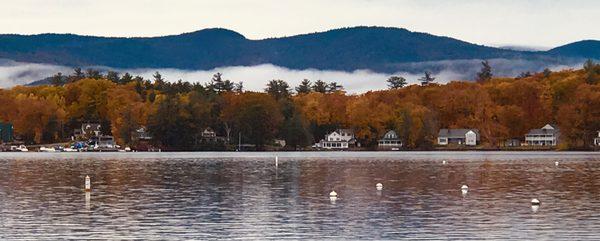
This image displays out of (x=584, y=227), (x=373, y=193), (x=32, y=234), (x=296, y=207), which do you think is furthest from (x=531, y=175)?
(x=32, y=234)

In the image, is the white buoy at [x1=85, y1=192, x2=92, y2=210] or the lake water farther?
the white buoy at [x1=85, y1=192, x2=92, y2=210]

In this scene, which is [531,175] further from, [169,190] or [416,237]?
[416,237]

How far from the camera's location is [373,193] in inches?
2413

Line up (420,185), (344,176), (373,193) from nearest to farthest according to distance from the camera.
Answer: (373,193) → (420,185) → (344,176)

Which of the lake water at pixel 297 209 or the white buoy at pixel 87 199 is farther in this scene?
the white buoy at pixel 87 199

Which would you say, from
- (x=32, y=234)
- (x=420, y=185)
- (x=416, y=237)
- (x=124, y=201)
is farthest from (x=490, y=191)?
(x=32, y=234)

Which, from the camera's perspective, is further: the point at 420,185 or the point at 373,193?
the point at 420,185

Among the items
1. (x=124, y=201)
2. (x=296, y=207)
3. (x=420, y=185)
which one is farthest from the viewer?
(x=420, y=185)

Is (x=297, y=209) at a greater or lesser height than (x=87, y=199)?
lesser

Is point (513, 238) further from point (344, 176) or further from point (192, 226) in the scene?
point (344, 176)

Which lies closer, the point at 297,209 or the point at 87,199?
the point at 297,209

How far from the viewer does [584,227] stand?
1585 inches

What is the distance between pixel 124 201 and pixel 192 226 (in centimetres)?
1403

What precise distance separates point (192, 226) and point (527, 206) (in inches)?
729
